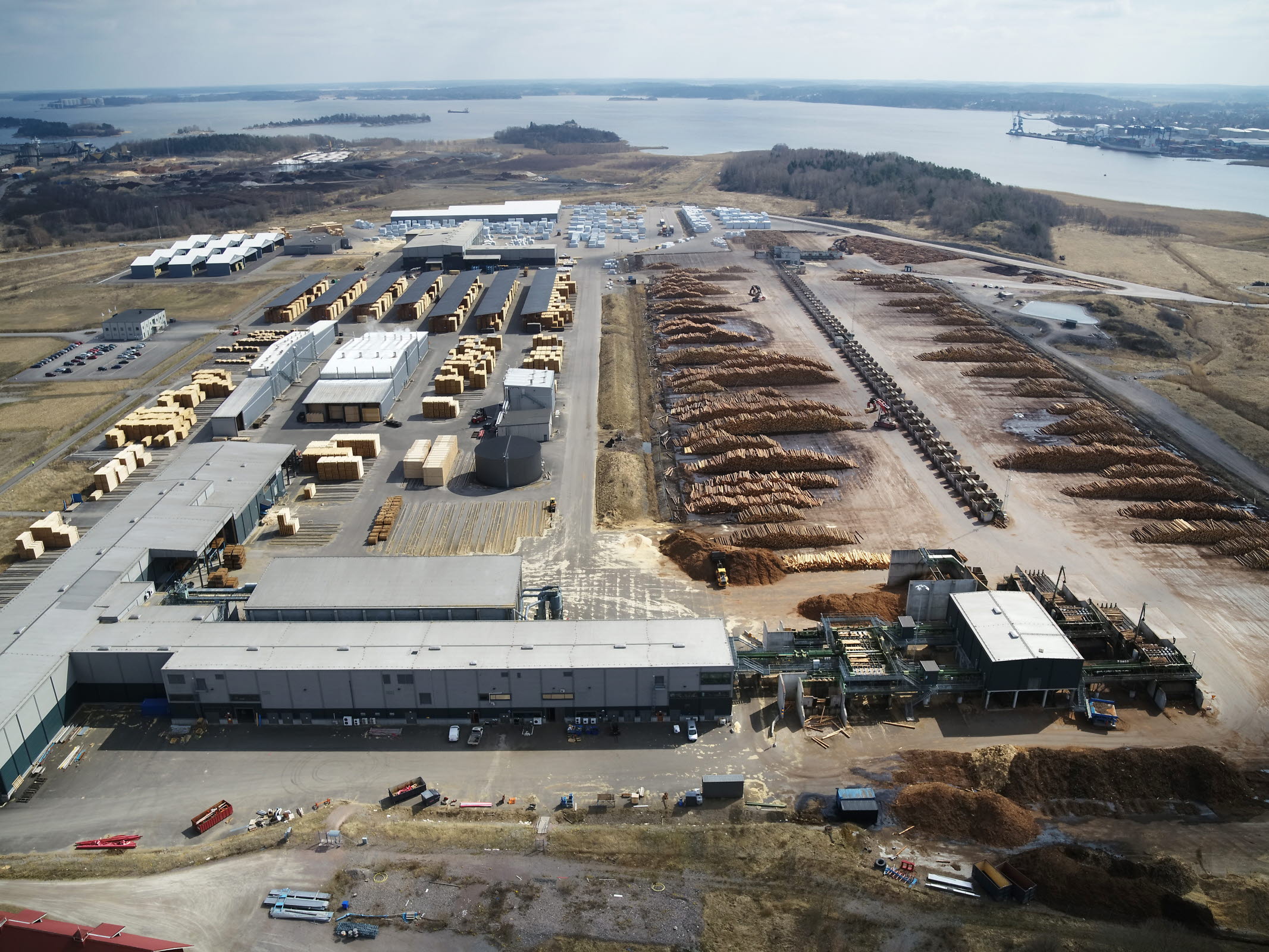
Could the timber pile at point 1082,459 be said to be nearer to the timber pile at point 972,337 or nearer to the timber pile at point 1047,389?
the timber pile at point 1047,389

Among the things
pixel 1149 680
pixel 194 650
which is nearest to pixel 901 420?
pixel 1149 680

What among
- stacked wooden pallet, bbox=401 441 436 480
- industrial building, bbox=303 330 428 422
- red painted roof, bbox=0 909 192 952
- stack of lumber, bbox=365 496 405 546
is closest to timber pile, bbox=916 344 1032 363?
industrial building, bbox=303 330 428 422

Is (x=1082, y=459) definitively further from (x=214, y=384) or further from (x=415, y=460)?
(x=214, y=384)

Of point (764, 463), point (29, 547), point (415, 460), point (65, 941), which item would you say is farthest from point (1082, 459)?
point (29, 547)

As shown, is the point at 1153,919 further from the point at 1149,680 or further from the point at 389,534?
the point at 389,534

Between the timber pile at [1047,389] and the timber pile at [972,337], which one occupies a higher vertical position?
the timber pile at [972,337]

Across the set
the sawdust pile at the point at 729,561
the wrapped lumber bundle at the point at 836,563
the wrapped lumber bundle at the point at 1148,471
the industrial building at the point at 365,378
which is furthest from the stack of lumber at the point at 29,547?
the wrapped lumber bundle at the point at 1148,471
